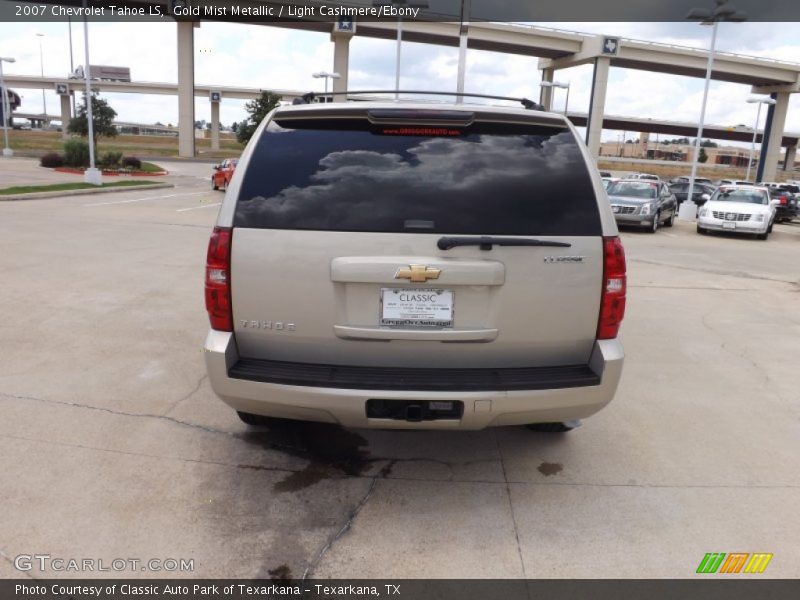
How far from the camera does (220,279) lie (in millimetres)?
3252

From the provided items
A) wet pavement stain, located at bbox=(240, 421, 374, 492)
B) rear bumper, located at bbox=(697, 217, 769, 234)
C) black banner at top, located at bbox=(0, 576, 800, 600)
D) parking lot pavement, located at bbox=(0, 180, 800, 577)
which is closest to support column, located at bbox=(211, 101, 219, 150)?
rear bumper, located at bbox=(697, 217, 769, 234)

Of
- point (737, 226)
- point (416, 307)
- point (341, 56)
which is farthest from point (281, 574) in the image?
point (341, 56)

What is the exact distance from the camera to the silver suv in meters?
3.15

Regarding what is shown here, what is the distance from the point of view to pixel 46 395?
4.74 metres

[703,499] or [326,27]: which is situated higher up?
[326,27]

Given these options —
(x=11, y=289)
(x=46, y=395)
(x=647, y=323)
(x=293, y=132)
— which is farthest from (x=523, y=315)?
(x=11, y=289)

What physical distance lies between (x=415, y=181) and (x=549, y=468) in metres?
2.00

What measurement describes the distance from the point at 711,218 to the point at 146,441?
747 inches

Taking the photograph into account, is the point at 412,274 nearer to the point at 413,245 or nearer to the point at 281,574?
the point at 413,245

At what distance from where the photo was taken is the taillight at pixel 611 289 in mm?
3275

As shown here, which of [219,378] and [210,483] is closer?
[219,378]

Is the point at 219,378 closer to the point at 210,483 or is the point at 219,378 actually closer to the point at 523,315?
the point at 210,483

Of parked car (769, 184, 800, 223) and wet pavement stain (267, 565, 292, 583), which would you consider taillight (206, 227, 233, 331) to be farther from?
parked car (769, 184, 800, 223)

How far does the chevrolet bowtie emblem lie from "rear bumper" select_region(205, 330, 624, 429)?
0.52 meters
